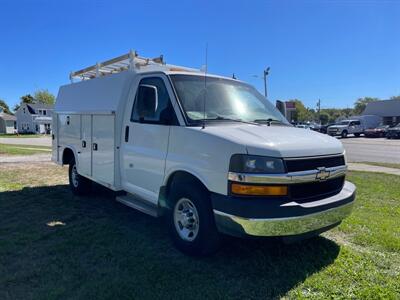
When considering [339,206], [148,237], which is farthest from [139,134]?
[339,206]

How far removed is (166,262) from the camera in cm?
394

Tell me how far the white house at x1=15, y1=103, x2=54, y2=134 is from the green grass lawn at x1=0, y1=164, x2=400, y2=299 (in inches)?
2767

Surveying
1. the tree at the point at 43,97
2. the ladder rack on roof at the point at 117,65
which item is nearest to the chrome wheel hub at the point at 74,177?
the ladder rack on roof at the point at 117,65

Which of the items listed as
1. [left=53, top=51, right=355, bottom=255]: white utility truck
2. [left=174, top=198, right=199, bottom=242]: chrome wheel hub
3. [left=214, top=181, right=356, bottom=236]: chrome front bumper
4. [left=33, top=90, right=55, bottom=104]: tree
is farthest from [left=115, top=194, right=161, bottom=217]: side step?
[left=33, top=90, right=55, bottom=104]: tree

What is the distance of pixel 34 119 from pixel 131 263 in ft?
251

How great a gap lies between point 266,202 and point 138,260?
1760mm

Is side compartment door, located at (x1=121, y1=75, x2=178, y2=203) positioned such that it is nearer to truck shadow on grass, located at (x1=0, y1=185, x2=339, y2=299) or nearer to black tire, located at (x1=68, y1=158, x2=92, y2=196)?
truck shadow on grass, located at (x1=0, y1=185, x2=339, y2=299)

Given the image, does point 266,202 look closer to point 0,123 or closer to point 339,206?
point 339,206

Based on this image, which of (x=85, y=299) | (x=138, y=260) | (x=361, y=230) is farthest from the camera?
(x=361, y=230)

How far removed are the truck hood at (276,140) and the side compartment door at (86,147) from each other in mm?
3212

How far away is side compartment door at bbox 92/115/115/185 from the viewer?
214 inches

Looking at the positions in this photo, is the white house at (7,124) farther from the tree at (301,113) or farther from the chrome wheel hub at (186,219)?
the chrome wheel hub at (186,219)

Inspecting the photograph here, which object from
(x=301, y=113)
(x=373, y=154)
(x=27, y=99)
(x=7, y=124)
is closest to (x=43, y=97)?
(x=27, y=99)

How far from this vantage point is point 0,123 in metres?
74.9
